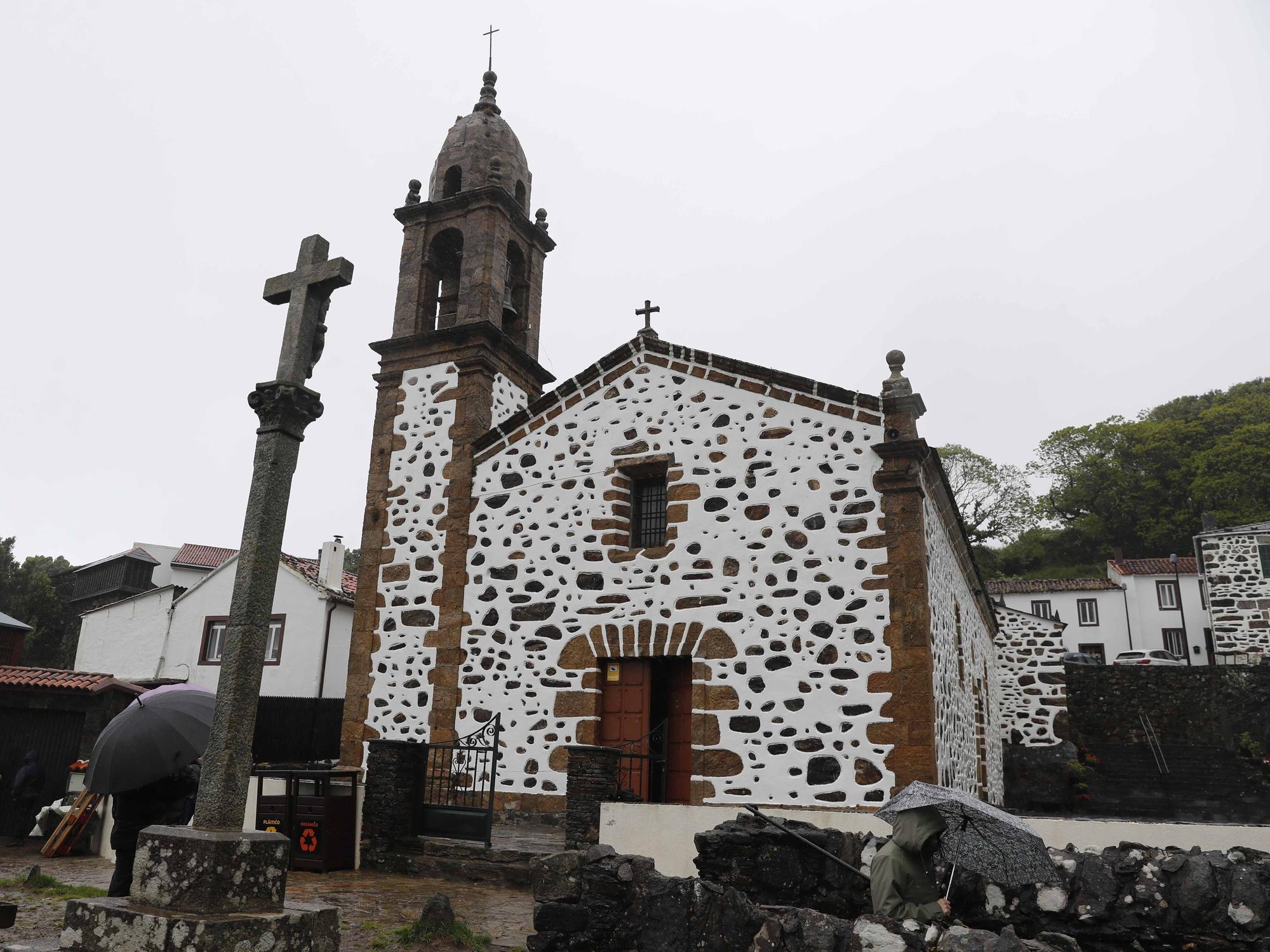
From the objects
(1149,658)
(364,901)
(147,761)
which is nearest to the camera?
(147,761)

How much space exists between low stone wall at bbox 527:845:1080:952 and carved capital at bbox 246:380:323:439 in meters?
2.97

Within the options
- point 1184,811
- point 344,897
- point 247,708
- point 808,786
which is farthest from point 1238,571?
point 247,708

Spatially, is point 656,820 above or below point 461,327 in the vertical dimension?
below

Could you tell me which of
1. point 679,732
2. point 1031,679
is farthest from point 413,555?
point 1031,679

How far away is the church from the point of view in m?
10.6

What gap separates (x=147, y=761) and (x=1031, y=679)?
1864cm

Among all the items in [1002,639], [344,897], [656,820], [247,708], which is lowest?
[344,897]

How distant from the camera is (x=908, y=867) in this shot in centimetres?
486

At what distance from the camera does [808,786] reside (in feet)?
33.9

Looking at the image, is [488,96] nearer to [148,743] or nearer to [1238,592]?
[148,743]

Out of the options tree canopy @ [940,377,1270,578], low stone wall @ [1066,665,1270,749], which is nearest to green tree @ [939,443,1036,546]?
tree canopy @ [940,377,1270,578]

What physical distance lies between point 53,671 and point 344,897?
9189 mm

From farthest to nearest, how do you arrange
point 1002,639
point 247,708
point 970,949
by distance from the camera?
point 1002,639 < point 247,708 < point 970,949

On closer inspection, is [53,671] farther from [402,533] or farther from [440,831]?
[440,831]
